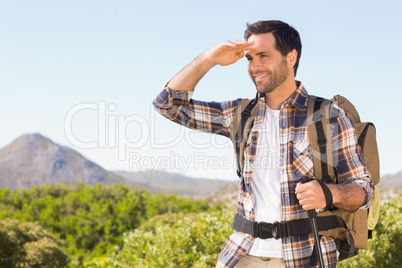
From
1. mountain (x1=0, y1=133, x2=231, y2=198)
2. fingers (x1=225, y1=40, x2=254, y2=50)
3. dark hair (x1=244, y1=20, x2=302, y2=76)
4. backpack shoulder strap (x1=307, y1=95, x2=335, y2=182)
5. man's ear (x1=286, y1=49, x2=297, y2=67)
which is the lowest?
mountain (x1=0, y1=133, x2=231, y2=198)

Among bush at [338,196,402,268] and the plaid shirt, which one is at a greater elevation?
the plaid shirt

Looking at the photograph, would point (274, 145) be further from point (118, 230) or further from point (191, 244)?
point (118, 230)

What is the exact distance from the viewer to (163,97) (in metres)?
3.17

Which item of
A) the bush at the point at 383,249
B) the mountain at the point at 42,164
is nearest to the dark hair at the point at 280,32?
the bush at the point at 383,249

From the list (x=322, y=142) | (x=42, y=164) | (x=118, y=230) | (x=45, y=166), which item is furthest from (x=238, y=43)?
(x=42, y=164)

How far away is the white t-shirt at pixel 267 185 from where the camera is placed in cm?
278

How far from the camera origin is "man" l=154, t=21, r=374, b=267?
2.74 meters

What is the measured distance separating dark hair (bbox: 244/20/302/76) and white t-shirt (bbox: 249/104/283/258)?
1.70 ft

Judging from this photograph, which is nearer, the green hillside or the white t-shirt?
the white t-shirt

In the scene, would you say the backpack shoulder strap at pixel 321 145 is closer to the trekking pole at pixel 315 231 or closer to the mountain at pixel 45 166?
the trekking pole at pixel 315 231

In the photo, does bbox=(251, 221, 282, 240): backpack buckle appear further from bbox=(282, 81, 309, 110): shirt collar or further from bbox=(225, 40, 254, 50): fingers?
bbox=(225, 40, 254, 50): fingers

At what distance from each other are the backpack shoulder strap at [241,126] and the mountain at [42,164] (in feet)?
315

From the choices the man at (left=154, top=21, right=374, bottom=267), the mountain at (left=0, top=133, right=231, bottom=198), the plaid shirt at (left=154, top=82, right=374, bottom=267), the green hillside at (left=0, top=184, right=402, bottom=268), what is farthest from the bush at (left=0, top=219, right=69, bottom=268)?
the mountain at (left=0, top=133, right=231, bottom=198)

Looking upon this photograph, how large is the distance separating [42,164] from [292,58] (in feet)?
361
